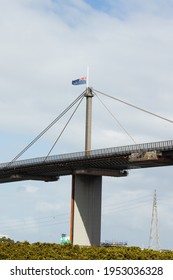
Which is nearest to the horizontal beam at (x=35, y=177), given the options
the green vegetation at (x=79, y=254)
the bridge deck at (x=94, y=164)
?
the bridge deck at (x=94, y=164)

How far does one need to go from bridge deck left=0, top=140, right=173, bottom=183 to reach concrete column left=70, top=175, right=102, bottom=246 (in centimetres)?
336

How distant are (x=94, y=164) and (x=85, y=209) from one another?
37.5ft

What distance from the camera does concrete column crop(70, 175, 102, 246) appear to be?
128 meters

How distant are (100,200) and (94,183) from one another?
11.2 ft

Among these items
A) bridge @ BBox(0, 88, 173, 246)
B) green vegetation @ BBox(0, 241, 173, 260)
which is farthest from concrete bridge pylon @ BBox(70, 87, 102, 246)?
green vegetation @ BBox(0, 241, 173, 260)

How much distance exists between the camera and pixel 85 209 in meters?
129

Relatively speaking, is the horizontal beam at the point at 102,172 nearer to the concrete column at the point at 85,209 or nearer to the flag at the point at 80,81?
the concrete column at the point at 85,209

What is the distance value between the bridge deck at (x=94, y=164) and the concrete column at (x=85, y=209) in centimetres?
336

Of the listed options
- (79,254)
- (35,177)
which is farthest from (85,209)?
(79,254)

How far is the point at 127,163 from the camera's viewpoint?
380ft

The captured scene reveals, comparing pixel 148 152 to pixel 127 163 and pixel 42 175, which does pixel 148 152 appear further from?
pixel 42 175

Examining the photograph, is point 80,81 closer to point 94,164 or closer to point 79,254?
point 94,164
